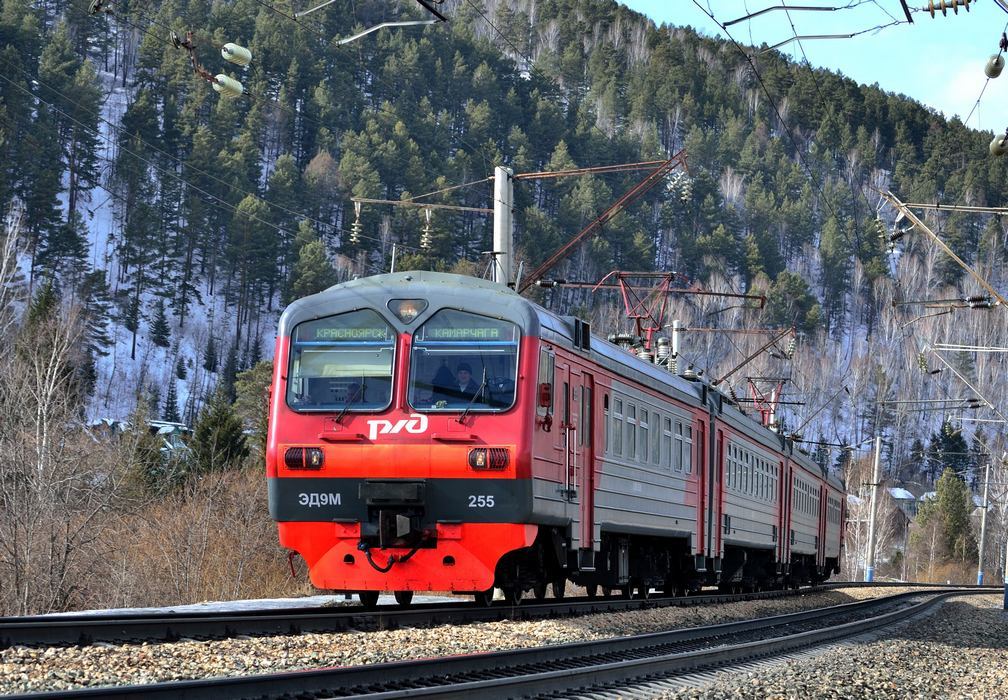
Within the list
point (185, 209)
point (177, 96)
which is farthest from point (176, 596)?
point (177, 96)

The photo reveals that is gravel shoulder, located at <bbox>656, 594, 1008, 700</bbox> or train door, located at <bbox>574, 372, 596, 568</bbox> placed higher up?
train door, located at <bbox>574, 372, 596, 568</bbox>

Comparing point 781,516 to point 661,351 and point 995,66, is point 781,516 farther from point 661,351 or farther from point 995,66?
point 995,66

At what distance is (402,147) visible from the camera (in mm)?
113812

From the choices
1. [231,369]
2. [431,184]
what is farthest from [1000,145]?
[431,184]

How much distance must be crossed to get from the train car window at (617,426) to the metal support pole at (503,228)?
4.62 m

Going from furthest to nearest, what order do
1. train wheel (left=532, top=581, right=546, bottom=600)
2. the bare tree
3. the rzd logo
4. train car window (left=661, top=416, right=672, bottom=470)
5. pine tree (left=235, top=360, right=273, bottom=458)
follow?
pine tree (left=235, top=360, right=273, bottom=458), the bare tree, train car window (left=661, top=416, right=672, bottom=470), train wheel (left=532, top=581, right=546, bottom=600), the rzd logo

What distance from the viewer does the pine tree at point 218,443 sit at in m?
48.5

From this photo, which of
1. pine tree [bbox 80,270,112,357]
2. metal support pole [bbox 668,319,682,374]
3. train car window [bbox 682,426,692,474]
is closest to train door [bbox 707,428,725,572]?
train car window [bbox 682,426,692,474]

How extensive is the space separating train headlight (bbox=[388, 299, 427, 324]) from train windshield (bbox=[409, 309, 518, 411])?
150 mm

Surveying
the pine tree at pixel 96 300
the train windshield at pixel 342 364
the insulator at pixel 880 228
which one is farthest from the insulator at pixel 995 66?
the pine tree at pixel 96 300

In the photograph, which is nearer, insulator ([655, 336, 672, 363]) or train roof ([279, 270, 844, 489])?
train roof ([279, 270, 844, 489])

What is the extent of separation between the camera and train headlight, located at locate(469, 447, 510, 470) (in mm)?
12805

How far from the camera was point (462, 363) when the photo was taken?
13.3 m

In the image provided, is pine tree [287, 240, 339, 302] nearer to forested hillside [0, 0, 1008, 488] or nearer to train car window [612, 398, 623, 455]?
forested hillside [0, 0, 1008, 488]
